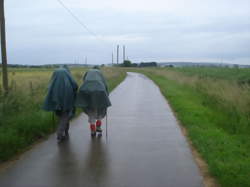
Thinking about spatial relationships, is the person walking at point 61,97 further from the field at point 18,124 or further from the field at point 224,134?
the field at point 224,134

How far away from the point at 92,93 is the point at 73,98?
467 mm

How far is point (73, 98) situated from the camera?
307 inches

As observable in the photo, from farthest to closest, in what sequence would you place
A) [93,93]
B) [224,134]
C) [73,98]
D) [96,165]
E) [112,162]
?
1. [224,134]
2. [93,93]
3. [73,98]
4. [112,162]
5. [96,165]

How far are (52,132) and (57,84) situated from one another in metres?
1.69

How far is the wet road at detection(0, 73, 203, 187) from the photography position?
16.3 ft

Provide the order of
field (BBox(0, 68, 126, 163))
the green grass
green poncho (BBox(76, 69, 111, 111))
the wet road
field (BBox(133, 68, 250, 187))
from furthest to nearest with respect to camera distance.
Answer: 1. the green grass
2. green poncho (BBox(76, 69, 111, 111))
3. field (BBox(0, 68, 126, 163))
4. field (BBox(133, 68, 250, 187))
5. the wet road

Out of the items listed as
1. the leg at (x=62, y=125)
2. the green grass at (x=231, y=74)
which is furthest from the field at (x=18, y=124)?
the green grass at (x=231, y=74)

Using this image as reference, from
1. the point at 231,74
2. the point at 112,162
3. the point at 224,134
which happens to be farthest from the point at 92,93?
the point at 231,74

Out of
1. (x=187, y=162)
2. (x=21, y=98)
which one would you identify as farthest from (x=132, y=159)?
(x=21, y=98)

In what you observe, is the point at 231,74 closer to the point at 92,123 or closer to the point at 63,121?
the point at 92,123

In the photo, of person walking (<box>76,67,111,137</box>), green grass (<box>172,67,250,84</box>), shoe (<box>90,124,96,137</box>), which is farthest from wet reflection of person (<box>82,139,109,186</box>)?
green grass (<box>172,67,250,84</box>)

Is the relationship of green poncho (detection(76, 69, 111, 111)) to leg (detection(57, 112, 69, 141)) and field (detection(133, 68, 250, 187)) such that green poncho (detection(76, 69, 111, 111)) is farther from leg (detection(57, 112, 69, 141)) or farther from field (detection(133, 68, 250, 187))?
field (detection(133, 68, 250, 187))

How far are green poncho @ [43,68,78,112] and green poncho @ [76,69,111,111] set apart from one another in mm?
360

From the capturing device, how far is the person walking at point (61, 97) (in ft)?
24.7
